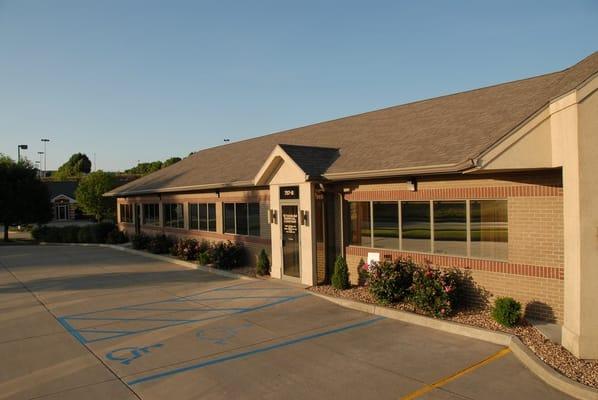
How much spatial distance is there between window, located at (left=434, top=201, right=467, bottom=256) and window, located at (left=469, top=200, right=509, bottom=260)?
0.67 ft

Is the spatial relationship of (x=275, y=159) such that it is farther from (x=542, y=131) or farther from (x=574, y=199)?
(x=574, y=199)

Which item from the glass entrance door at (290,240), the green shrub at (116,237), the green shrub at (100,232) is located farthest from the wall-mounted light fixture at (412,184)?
the green shrub at (100,232)

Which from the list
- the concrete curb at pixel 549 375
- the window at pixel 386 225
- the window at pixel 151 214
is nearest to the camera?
the concrete curb at pixel 549 375

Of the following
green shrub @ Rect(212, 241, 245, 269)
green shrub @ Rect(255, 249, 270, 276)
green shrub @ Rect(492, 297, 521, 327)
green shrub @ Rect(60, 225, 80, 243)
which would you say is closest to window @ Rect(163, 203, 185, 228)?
green shrub @ Rect(212, 241, 245, 269)

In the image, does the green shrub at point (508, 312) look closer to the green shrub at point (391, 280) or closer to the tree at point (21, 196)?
the green shrub at point (391, 280)

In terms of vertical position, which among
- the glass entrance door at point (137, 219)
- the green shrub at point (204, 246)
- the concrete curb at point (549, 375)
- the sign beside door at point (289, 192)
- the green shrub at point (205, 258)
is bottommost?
the concrete curb at point (549, 375)

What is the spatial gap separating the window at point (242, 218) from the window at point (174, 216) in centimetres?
473

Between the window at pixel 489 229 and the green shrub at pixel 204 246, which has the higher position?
the window at pixel 489 229

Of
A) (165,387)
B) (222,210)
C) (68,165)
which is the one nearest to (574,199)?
(165,387)

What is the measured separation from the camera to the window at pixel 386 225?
11.4m

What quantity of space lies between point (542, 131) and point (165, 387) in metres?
7.12

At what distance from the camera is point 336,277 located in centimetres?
1217

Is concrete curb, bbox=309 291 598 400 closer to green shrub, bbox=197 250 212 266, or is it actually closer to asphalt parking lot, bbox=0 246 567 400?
asphalt parking lot, bbox=0 246 567 400

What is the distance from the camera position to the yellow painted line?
6.13m
